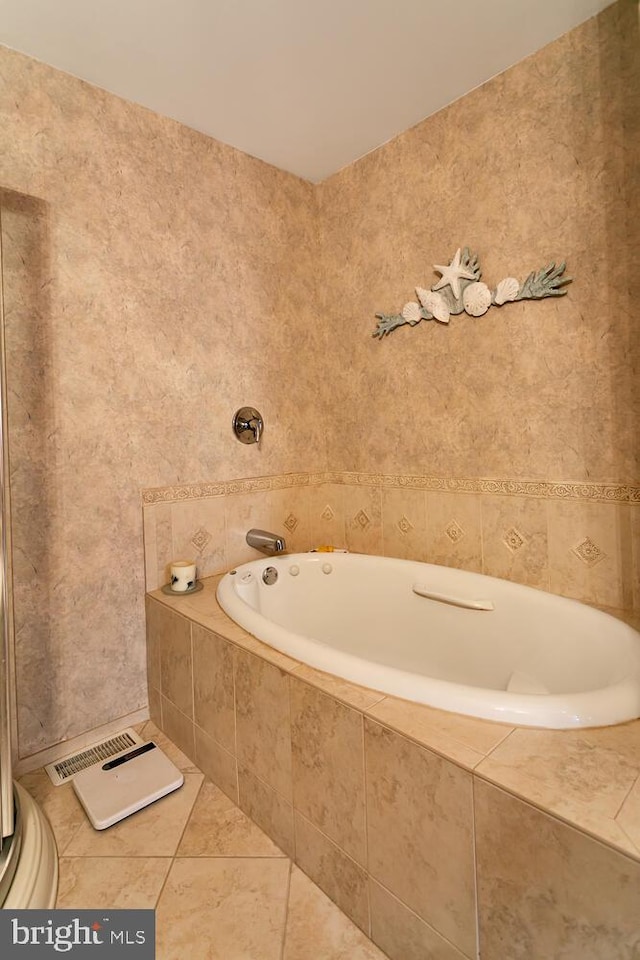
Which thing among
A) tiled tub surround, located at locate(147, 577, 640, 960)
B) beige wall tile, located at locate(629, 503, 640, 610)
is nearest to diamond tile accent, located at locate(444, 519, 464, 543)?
beige wall tile, located at locate(629, 503, 640, 610)

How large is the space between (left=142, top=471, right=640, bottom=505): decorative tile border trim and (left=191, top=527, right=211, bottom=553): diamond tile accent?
0.14 m

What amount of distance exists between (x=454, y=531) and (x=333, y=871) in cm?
113

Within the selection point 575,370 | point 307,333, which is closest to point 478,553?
point 575,370

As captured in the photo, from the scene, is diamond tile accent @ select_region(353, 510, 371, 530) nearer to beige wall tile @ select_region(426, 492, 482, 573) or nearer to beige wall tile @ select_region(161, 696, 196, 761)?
beige wall tile @ select_region(426, 492, 482, 573)

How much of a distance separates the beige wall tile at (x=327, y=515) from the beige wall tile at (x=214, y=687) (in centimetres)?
97

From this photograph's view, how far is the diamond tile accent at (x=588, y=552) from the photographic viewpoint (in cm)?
141

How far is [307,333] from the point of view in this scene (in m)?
2.23

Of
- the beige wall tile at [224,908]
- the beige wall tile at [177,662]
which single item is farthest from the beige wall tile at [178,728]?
the beige wall tile at [224,908]

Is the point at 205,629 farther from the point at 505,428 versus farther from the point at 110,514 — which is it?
the point at 505,428

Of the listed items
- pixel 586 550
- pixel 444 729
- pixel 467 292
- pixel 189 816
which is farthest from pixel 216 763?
pixel 467 292

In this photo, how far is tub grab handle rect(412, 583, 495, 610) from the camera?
1488mm

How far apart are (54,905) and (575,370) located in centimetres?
197

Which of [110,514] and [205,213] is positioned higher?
[205,213]

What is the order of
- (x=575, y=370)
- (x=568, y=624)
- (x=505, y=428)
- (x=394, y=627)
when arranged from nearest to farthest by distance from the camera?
1. (x=568, y=624)
2. (x=575, y=370)
3. (x=505, y=428)
4. (x=394, y=627)
